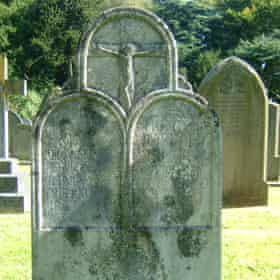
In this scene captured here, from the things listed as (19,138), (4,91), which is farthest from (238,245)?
(19,138)

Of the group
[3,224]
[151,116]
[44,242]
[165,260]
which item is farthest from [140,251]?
[3,224]

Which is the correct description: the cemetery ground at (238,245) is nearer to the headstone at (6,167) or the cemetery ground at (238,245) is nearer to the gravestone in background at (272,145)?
the headstone at (6,167)

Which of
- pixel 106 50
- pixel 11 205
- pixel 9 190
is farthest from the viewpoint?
pixel 9 190

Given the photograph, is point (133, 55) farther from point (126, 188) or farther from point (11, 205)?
point (11, 205)

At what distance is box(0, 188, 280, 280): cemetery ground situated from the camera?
15.4 feet

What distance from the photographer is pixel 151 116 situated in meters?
2.96

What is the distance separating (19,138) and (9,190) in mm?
7696

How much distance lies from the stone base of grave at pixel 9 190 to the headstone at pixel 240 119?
149 inches

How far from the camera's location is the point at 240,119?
26.8 feet

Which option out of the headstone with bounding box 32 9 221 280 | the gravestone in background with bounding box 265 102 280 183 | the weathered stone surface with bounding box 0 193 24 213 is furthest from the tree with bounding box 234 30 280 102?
the headstone with bounding box 32 9 221 280

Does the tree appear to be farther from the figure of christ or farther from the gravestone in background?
the figure of christ

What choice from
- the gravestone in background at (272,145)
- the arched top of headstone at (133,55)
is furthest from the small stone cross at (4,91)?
the arched top of headstone at (133,55)

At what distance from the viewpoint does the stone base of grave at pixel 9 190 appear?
25.8ft

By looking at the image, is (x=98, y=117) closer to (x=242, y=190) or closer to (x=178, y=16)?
(x=242, y=190)
